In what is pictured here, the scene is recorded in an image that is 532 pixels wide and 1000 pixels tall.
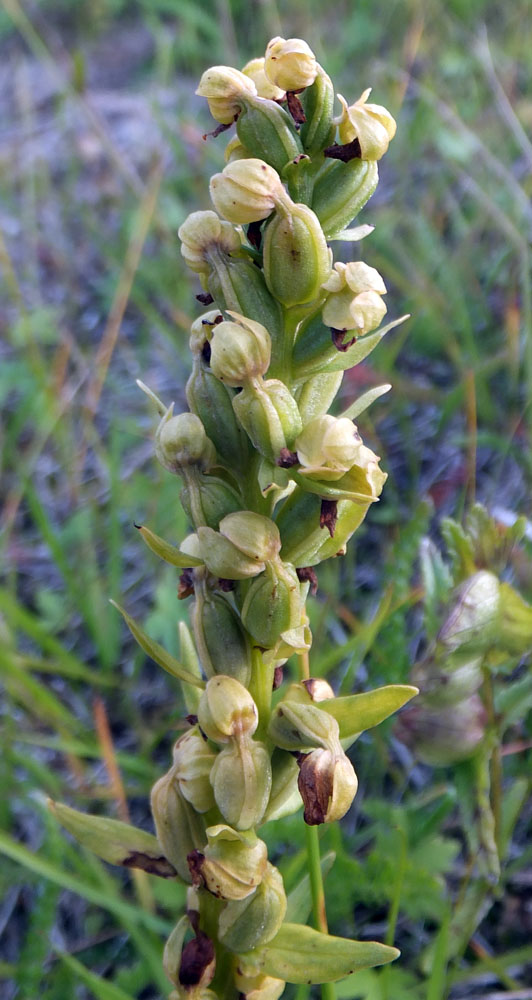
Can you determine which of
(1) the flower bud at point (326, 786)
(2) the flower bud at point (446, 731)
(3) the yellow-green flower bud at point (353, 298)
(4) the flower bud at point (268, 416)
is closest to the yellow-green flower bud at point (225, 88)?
(3) the yellow-green flower bud at point (353, 298)

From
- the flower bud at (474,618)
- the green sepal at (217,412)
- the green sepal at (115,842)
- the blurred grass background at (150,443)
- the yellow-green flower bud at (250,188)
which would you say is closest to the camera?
the yellow-green flower bud at (250,188)

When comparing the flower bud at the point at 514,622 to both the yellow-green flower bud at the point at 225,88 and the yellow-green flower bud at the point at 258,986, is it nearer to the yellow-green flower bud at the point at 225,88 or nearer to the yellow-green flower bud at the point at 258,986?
the yellow-green flower bud at the point at 258,986

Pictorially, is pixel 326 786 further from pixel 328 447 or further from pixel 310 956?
pixel 328 447

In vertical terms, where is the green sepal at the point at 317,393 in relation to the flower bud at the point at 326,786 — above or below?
above

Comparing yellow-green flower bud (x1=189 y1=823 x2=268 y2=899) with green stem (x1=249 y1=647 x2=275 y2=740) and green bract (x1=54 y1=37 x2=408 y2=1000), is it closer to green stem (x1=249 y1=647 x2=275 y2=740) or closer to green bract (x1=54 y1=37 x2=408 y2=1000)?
green bract (x1=54 y1=37 x2=408 y2=1000)

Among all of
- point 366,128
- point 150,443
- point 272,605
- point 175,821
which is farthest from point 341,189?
point 150,443
